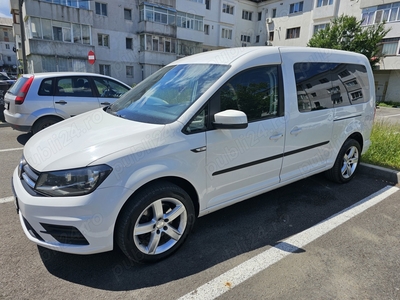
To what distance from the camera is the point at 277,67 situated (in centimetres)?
317

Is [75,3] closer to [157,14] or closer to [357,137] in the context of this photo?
[157,14]

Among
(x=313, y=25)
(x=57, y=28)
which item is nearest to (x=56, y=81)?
(x=57, y=28)

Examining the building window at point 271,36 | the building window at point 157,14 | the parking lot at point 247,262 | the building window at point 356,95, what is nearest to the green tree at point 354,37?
the building window at point 271,36

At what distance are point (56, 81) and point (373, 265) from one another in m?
6.71

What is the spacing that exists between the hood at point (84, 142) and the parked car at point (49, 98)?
375cm

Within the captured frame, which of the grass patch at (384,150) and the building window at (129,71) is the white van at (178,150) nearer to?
the grass patch at (384,150)

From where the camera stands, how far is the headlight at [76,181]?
210 centimetres

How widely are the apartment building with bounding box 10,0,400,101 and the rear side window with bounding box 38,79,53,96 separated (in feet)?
67.8

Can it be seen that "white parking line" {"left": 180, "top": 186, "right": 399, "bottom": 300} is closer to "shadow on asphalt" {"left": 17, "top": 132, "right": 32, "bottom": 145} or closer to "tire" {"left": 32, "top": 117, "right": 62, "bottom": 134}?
"tire" {"left": 32, "top": 117, "right": 62, "bottom": 134}

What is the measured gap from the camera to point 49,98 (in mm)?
6160

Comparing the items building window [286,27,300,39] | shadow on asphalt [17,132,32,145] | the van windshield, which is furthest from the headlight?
building window [286,27,300,39]

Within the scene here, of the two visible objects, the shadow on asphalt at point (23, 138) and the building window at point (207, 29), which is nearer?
the shadow on asphalt at point (23, 138)

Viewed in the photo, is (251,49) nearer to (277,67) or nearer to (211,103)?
(277,67)

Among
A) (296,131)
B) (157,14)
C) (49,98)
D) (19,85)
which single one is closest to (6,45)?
(157,14)
